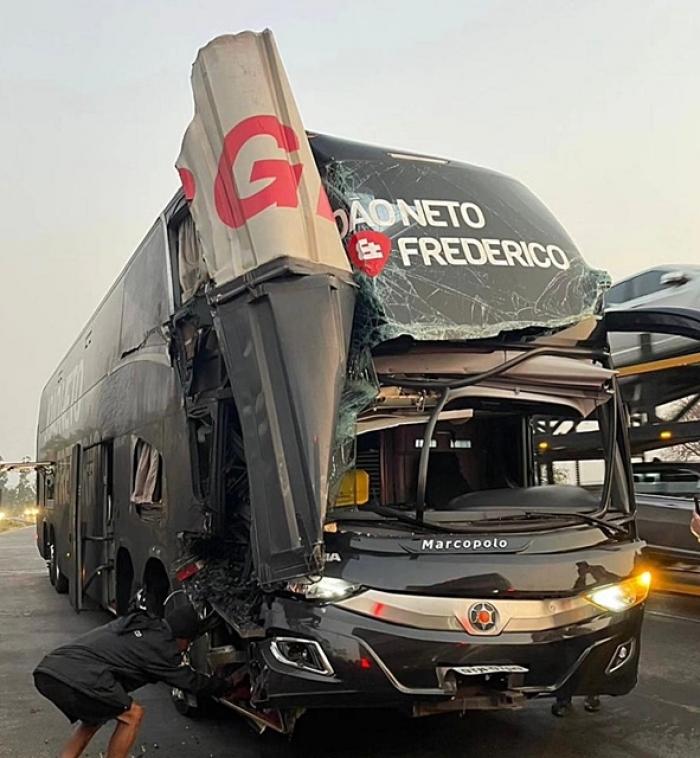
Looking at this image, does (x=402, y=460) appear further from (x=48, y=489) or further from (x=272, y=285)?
(x=48, y=489)

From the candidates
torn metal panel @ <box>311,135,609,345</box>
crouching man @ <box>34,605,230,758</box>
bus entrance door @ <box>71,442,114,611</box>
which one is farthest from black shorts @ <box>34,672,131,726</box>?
bus entrance door @ <box>71,442,114,611</box>

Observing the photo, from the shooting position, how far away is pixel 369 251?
198 inches

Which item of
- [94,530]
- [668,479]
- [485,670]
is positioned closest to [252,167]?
[485,670]

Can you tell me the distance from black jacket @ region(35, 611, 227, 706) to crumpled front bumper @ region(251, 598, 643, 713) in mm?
533

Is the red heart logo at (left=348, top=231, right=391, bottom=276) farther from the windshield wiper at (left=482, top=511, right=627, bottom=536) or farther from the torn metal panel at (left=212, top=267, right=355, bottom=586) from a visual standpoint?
the windshield wiper at (left=482, top=511, right=627, bottom=536)

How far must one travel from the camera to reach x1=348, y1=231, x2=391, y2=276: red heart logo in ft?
16.4

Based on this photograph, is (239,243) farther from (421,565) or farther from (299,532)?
(421,565)

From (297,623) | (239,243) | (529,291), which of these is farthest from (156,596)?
(529,291)

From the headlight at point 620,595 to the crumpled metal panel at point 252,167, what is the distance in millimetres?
2245

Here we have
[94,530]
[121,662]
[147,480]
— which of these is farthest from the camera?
[94,530]

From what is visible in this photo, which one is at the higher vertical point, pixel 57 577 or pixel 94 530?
pixel 94 530

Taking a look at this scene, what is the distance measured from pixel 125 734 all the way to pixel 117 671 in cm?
39

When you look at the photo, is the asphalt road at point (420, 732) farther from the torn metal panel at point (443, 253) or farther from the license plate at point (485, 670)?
the torn metal panel at point (443, 253)

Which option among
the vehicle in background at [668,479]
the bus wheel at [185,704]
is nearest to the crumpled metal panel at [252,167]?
the bus wheel at [185,704]
